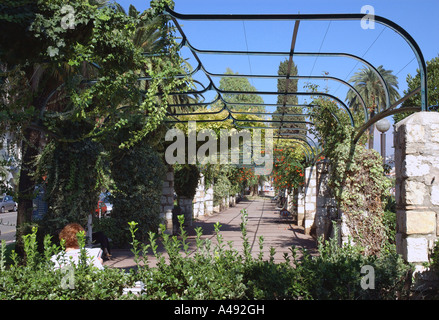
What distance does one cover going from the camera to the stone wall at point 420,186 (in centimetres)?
430

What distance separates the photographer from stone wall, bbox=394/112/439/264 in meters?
4.30

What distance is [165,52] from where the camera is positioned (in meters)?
5.67

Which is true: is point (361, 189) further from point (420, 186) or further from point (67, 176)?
point (67, 176)

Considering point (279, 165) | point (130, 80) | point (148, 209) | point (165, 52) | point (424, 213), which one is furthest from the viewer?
point (279, 165)

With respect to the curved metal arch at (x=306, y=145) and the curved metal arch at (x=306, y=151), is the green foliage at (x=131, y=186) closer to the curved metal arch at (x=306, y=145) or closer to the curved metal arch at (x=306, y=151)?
the curved metal arch at (x=306, y=145)

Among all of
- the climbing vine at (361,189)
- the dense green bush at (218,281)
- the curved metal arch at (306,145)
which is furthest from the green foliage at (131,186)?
the dense green bush at (218,281)

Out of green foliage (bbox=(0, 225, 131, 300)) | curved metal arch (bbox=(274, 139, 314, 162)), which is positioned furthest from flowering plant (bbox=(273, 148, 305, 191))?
green foliage (bbox=(0, 225, 131, 300))

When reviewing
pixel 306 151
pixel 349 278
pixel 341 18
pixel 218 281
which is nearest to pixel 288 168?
pixel 306 151

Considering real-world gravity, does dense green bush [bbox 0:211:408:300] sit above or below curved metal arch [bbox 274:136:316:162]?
below

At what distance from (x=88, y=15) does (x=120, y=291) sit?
2.39 m

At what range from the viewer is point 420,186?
434 cm

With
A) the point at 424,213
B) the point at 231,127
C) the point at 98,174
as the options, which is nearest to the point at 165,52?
the point at 98,174

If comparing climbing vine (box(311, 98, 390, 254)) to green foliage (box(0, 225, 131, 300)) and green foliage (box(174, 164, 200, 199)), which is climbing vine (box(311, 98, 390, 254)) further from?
green foliage (box(174, 164, 200, 199))
